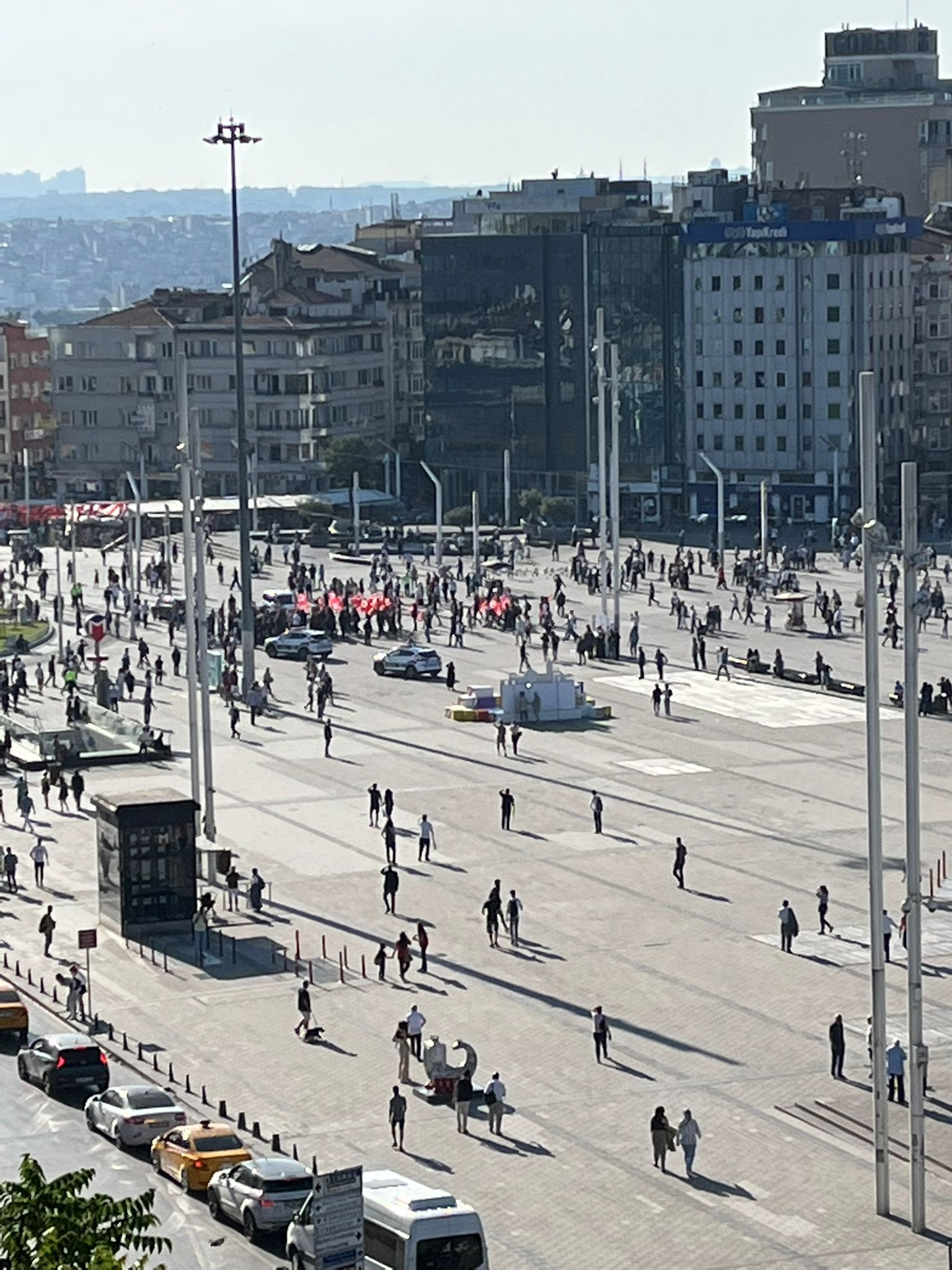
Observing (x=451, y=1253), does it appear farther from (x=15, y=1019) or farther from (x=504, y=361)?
(x=504, y=361)

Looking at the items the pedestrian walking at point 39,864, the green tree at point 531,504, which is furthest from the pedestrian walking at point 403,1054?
the green tree at point 531,504

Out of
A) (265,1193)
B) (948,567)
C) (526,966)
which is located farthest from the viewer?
(948,567)

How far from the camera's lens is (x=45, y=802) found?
3068 inches

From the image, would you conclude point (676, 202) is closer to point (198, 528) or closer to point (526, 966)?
point (198, 528)

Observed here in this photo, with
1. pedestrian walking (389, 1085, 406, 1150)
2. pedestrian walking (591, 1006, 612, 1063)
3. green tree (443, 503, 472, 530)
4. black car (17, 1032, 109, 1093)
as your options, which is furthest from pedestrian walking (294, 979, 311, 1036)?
green tree (443, 503, 472, 530)

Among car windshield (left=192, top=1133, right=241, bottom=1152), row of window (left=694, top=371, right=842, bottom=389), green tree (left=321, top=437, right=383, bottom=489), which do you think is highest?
row of window (left=694, top=371, right=842, bottom=389)

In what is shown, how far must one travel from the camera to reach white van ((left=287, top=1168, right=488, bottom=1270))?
39594mm

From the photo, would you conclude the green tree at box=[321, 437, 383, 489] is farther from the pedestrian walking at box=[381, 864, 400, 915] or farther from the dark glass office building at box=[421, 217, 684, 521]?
the pedestrian walking at box=[381, 864, 400, 915]

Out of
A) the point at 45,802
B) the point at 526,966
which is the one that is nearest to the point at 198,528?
the point at 45,802

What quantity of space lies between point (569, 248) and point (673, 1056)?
117 metres

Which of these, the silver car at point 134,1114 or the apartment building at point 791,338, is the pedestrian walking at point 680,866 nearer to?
the silver car at point 134,1114

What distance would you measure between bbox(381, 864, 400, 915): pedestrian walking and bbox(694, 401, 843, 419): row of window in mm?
96325

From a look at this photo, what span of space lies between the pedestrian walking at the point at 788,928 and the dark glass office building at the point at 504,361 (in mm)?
107897

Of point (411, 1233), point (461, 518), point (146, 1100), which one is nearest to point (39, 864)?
point (146, 1100)
